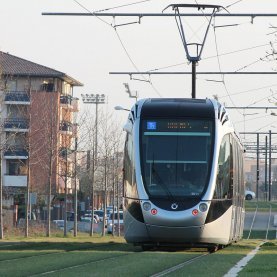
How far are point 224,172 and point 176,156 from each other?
1468 mm

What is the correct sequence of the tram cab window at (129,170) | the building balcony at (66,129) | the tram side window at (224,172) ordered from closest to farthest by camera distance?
the tram cab window at (129,170) → the tram side window at (224,172) → the building balcony at (66,129)

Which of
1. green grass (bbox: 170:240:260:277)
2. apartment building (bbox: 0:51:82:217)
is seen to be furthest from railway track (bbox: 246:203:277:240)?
green grass (bbox: 170:240:260:277)

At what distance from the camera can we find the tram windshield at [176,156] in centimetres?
2748

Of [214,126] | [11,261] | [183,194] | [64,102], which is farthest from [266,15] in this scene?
[64,102]

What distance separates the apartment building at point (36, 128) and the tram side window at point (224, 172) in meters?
14.7

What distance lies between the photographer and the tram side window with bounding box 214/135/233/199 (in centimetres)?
2805

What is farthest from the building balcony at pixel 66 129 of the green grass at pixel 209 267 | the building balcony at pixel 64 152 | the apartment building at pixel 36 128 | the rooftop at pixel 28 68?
the green grass at pixel 209 267

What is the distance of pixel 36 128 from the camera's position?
2270 inches

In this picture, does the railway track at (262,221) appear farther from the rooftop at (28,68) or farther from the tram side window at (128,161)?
the tram side window at (128,161)

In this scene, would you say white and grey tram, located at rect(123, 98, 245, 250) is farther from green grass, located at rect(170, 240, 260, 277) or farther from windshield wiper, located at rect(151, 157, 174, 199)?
green grass, located at rect(170, 240, 260, 277)

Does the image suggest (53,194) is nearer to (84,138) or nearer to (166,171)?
(84,138)

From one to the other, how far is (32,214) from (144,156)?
216 ft

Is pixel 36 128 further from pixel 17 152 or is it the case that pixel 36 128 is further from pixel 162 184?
pixel 162 184

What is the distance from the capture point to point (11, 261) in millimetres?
22969
